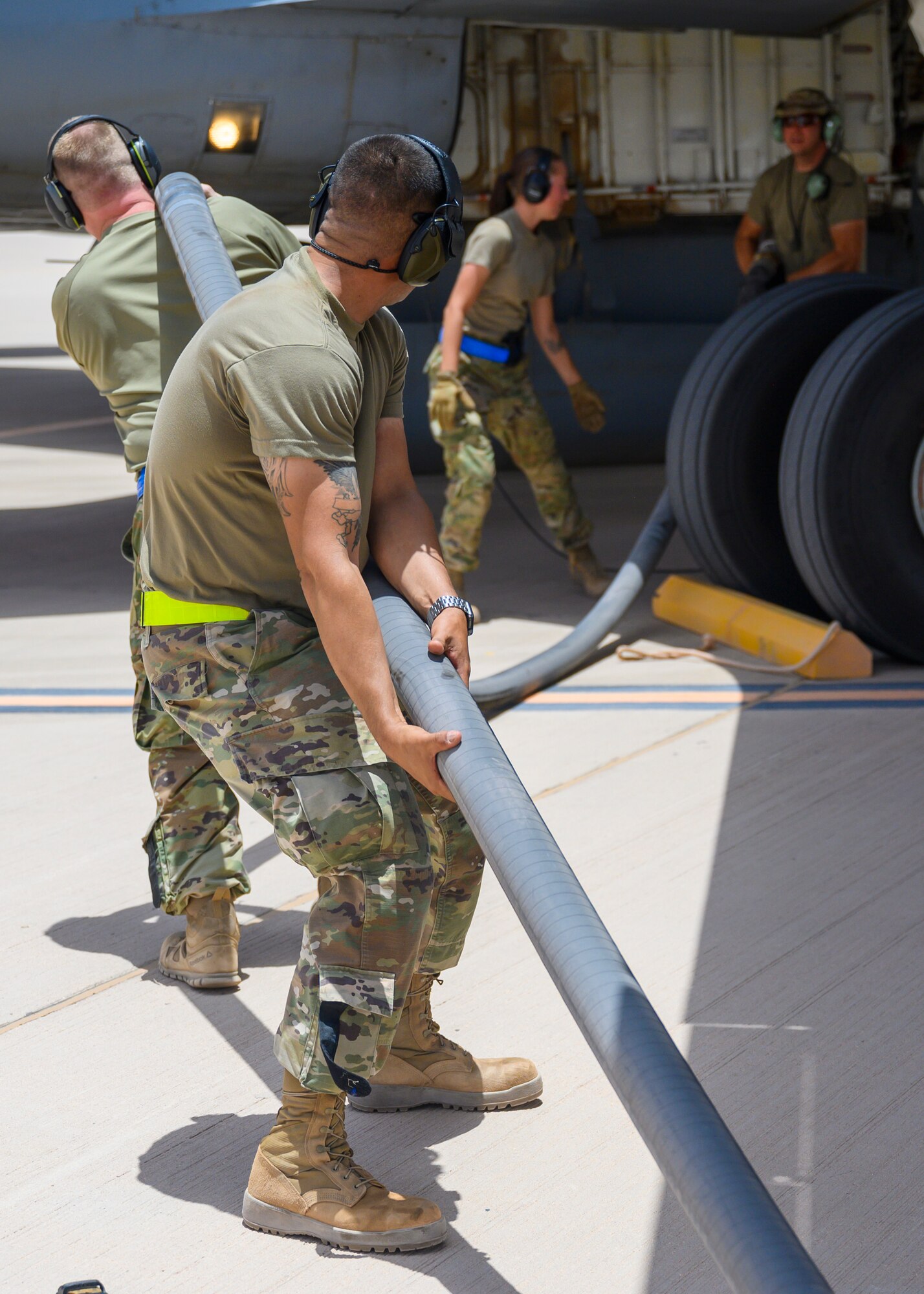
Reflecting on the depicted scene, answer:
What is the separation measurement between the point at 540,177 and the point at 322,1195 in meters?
5.43

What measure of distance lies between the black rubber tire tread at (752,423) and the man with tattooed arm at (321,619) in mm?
4276

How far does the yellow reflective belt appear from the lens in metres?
2.75

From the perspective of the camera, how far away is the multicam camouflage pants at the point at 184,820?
12.1ft

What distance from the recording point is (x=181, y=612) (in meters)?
2.79

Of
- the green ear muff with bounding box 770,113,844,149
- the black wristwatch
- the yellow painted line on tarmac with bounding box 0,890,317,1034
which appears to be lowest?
the yellow painted line on tarmac with bounding box 0,890,317,1034

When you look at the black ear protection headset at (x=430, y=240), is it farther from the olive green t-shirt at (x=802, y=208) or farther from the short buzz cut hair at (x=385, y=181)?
the olive green t-shirt at (x=802, y=208)

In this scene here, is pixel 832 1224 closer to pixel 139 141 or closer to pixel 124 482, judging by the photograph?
pixel 139 141

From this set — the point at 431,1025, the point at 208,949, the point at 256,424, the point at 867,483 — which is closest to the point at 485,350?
the point at 867,483

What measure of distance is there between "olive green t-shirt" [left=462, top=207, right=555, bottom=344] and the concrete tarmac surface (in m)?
1.93

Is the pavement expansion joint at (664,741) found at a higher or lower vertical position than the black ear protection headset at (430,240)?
lower

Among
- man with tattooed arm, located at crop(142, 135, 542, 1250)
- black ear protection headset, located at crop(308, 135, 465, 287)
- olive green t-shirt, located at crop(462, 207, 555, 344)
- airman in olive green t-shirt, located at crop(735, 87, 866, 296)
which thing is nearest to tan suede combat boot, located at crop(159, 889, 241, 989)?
man with tattooed arm, located at crop(142, 135, 542, 1250)

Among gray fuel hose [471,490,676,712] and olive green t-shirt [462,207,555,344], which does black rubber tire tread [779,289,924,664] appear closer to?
gray fuel hose [471,490,676,712]

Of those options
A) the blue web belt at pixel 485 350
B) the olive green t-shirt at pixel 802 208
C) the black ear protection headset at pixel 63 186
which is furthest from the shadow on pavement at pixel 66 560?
the olive green t-shirt at pixel 802 208

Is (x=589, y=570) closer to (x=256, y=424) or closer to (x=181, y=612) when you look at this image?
(x=181, y=612)
